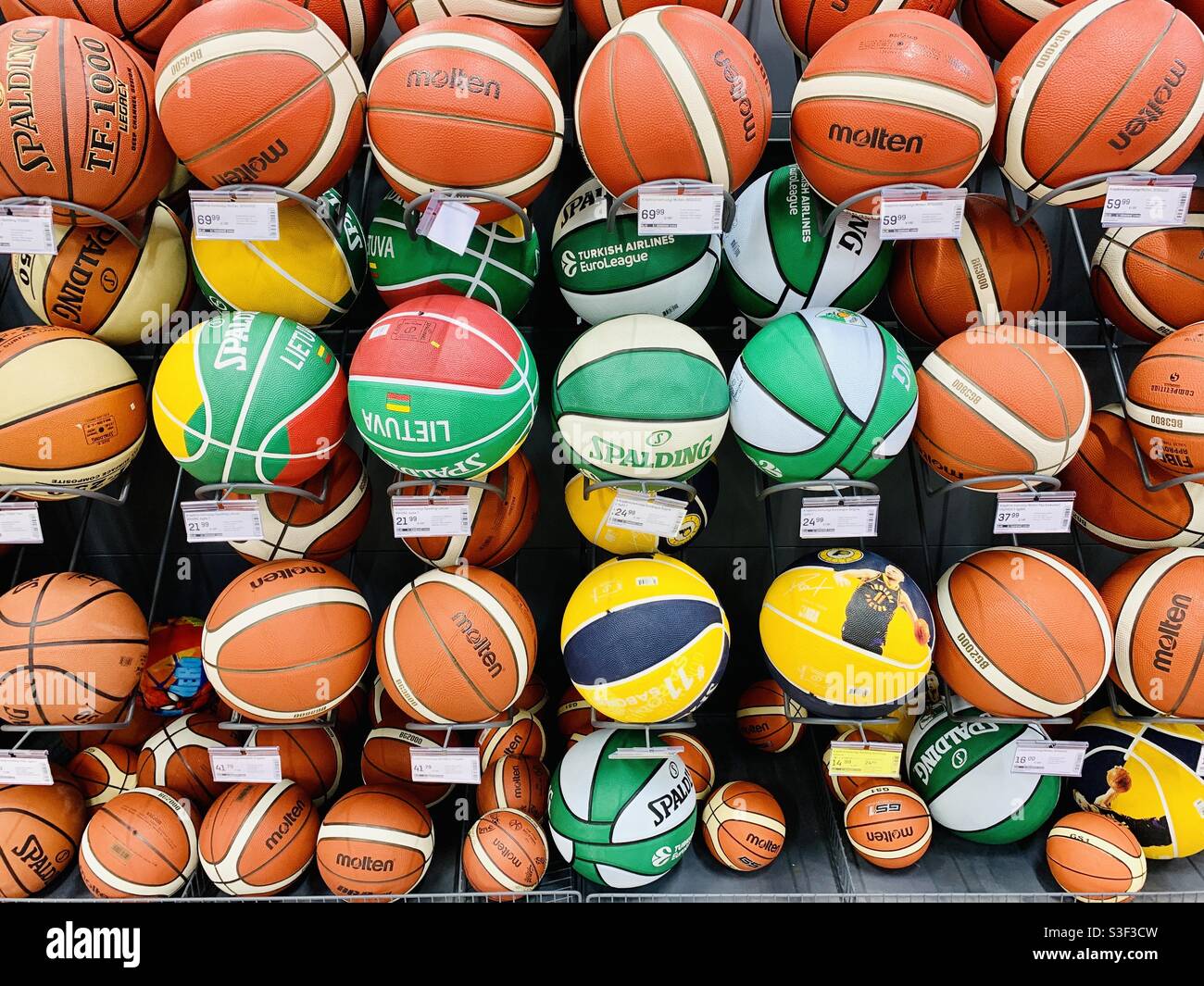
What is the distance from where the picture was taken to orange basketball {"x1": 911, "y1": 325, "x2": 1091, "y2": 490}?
5.56 feet

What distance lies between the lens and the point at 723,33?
5.25ft

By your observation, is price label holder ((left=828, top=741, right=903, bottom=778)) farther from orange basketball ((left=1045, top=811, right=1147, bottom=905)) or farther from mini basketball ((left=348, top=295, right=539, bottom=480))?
mini basketball ((left=348, top=295, right=539, bottom=480))

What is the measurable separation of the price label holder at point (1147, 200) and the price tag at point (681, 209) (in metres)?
0.89

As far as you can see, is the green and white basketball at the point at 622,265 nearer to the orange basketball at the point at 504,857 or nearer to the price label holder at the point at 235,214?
the price label holder at the point at 235,214

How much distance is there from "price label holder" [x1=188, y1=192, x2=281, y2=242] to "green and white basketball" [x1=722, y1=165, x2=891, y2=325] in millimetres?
1096

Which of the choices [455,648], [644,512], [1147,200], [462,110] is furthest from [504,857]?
[1147,200]

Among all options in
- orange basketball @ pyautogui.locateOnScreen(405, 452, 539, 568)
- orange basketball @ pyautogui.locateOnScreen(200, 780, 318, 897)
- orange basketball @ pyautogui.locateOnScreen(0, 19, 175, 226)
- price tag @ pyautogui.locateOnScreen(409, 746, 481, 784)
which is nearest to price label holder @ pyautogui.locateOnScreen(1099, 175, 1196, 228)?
orange basketball @ pyautogui.locateOnScreen(405, 452, 539, 568)

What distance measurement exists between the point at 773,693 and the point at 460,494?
4.22 ft

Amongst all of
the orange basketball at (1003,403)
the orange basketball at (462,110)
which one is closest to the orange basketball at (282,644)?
the orange basketball at (462,110)

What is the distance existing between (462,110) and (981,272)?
132 cm

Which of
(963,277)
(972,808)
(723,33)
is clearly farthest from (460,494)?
(972,808)

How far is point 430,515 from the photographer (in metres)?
1.79

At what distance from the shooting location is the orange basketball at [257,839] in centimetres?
195

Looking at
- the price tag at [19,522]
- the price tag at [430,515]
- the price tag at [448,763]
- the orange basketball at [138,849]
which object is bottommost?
the orange basketball at [138,849]
